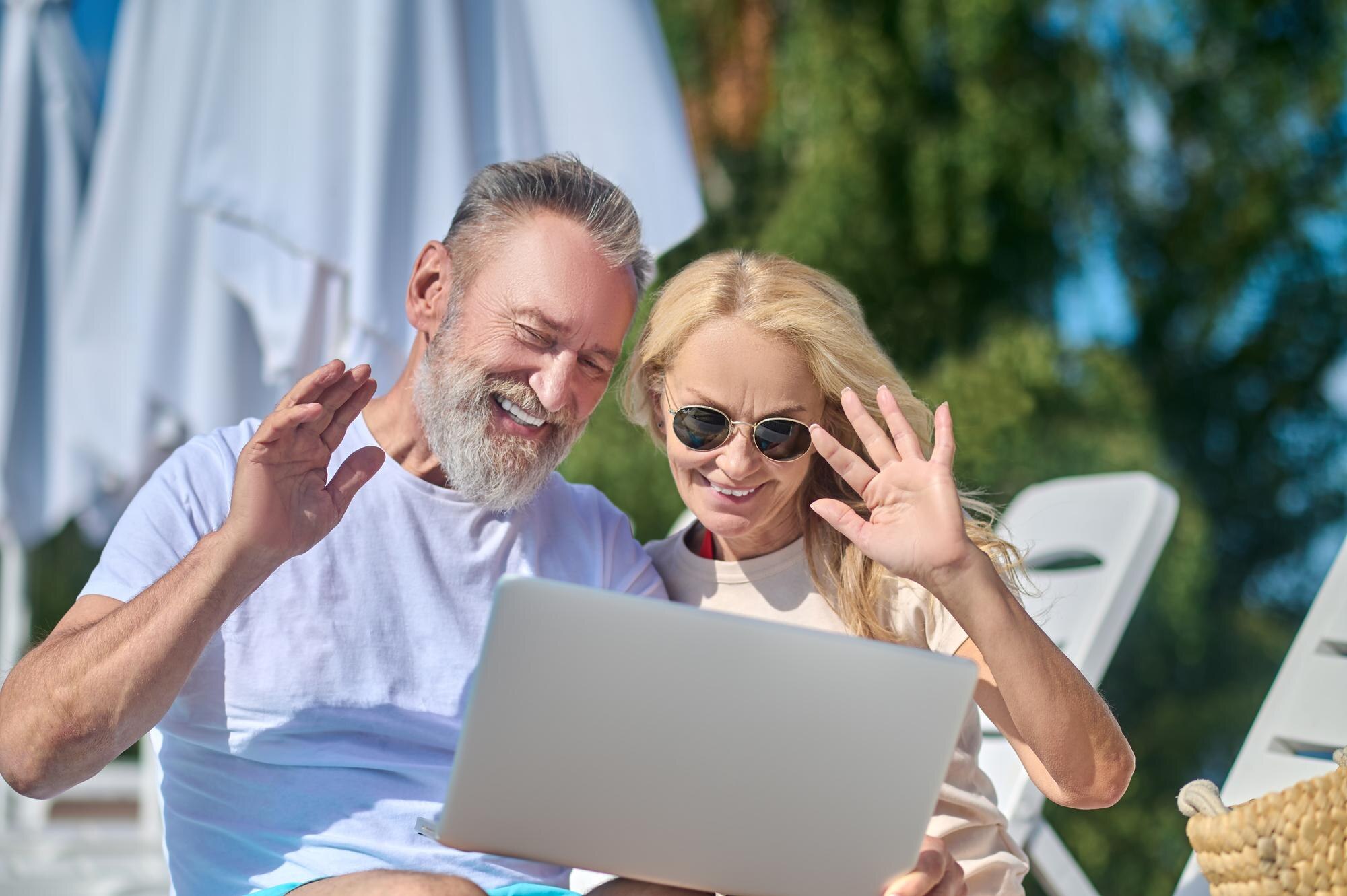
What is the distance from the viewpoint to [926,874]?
1812 mm

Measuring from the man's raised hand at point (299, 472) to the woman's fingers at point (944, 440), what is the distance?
84 cm

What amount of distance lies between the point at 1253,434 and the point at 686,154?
6806mm

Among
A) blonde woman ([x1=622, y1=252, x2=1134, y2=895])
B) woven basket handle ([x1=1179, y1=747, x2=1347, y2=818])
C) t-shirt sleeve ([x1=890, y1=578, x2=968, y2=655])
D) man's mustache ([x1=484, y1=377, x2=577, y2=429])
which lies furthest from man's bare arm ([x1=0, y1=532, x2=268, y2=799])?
woven basket handle ([x1=1179, y1=747, x2=1347, y2=818])

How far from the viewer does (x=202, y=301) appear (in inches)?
160

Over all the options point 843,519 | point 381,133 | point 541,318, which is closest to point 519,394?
point 541,318

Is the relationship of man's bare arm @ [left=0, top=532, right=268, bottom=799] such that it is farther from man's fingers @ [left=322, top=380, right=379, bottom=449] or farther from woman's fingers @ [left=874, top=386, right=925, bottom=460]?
woman's fingers @ [left=874, top=386, right=925, bottom=460]

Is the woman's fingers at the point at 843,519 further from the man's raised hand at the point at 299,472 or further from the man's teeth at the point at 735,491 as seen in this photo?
the man's raised hand at the point at 299,472

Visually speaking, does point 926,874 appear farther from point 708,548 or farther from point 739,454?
point 708,548

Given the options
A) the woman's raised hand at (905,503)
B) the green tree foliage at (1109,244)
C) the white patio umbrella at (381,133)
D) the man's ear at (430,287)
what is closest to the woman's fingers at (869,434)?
the woman's raised hand at (905,503)

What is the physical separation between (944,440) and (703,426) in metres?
0.50

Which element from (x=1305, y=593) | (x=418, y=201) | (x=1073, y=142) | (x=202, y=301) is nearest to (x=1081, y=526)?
(x=418, y=201)

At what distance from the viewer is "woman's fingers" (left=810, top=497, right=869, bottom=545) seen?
2.03 meters

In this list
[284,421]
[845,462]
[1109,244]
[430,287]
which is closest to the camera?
[284,421]

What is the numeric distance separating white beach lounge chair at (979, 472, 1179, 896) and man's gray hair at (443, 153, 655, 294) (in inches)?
38.6
